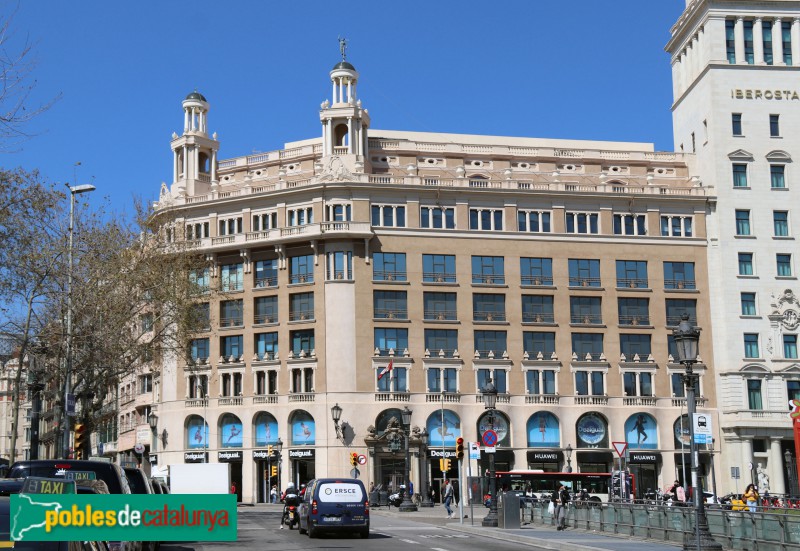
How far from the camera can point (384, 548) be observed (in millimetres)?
28625

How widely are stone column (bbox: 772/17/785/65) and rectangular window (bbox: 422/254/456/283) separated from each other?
29.3 meters

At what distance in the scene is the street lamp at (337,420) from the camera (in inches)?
2778

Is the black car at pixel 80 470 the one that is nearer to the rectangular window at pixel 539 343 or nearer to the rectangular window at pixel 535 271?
the rectangular window at pixel 539 343

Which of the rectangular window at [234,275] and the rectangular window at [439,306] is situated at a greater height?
the rectangular window at [234,275]

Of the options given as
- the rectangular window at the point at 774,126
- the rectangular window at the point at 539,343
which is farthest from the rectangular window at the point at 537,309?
the rectangular window at the point at 774,126

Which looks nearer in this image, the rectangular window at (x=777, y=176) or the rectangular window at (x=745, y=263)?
A: the rectangular window at (x=745, y=263)

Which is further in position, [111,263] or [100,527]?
[111,263]

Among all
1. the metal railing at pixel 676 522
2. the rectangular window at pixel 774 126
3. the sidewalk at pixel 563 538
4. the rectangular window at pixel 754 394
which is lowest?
the sidewalk at pixel 563 538

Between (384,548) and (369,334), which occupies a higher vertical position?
(369,334)

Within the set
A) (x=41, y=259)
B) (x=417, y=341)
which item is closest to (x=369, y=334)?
(x=417, y=341)

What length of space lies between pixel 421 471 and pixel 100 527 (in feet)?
223

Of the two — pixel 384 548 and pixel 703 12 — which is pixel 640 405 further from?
pixel 384 548

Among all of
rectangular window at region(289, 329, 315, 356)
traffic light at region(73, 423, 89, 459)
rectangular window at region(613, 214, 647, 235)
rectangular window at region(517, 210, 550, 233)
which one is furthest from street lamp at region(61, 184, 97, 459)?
rectangular window at region(613, 214, 647, 235)

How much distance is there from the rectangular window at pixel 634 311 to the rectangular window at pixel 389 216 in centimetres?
1691
